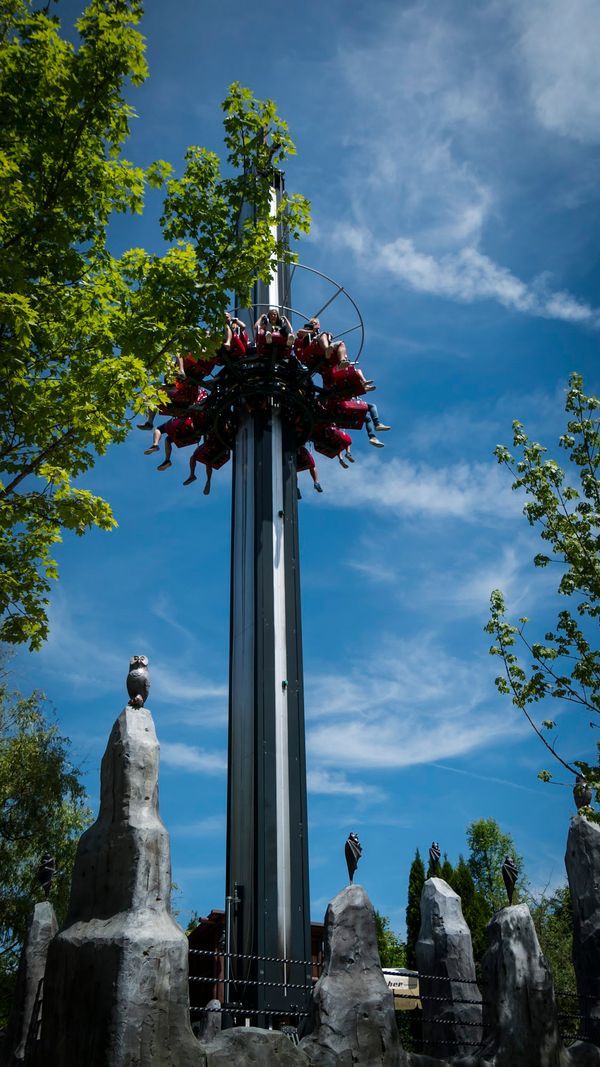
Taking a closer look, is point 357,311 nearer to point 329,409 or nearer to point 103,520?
point 329,409

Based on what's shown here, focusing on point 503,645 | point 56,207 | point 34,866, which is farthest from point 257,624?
point 56,207

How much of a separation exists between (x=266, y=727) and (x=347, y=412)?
8907 mm

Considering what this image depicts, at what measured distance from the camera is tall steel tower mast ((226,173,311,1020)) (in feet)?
53.6

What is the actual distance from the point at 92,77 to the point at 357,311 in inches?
482

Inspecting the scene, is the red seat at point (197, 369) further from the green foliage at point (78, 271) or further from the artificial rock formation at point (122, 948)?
the artificial rock formation at point (122, 948)

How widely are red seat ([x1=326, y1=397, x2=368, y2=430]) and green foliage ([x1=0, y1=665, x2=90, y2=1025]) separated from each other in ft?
36.1

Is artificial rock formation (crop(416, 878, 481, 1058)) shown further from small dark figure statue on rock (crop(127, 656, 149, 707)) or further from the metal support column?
small dark figure statue on rock (crop(127, 656, 149, 707))

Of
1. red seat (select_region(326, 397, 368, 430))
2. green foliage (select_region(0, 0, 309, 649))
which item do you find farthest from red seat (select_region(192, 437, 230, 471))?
green foliage (select_region(0, 0, 309, 649))

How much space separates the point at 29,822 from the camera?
21469 millimetres

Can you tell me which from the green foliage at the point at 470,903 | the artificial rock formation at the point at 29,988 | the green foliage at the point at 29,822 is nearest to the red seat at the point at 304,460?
the green foliage at the point at 29,822

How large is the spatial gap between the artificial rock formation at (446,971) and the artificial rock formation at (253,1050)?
3.87 metres

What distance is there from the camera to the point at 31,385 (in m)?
11.1

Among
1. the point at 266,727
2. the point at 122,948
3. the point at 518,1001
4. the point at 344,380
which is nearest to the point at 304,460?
the point at 344,380

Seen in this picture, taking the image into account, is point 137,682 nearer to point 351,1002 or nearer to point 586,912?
point 351,1002
